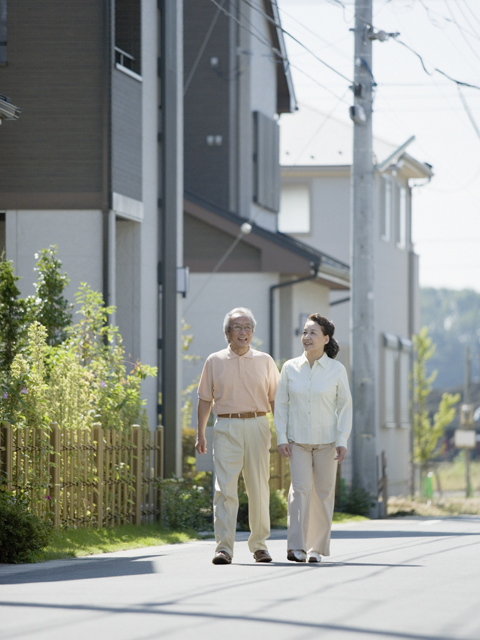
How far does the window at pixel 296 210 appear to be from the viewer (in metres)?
33.7

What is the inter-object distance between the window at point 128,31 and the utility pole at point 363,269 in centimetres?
401

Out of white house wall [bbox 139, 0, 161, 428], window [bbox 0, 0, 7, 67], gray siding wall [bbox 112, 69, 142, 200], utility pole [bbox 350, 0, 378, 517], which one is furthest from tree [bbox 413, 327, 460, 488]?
window [bbox 0, 0, 7, 67]

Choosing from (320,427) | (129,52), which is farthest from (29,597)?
(129,52)

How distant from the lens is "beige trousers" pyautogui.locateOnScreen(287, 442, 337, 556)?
9.82m

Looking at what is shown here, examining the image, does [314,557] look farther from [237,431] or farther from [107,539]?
[107,539]

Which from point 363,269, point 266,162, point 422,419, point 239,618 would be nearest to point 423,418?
point 422,419

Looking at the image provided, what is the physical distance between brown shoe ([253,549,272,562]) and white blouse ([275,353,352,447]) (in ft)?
2.79

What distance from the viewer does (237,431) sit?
9930 mm

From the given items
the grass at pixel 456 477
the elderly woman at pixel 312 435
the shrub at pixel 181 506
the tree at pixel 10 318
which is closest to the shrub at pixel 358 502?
the shrub at pixel 181 506

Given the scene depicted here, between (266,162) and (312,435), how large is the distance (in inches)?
693

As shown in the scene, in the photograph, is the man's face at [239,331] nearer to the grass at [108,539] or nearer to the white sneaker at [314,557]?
the white sneaker at [314,557]

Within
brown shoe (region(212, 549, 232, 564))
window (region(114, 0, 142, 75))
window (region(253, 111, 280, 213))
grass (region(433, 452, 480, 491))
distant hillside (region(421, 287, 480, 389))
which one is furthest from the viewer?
distant hillside (region(421, 287, 480, 389))

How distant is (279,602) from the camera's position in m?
7.10

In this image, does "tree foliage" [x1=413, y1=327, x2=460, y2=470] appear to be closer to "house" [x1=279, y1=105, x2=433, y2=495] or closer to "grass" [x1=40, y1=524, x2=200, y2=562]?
"house" [x1=279, y1=105, x2=433, y2=495]
